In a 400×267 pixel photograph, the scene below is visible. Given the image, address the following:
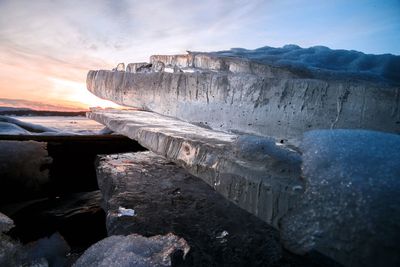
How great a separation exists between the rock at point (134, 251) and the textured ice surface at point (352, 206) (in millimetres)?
393

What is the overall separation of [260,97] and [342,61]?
108cm

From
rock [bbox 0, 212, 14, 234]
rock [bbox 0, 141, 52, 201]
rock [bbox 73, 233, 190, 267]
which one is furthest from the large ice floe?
rock [bbox 0, 212, 14, 234]

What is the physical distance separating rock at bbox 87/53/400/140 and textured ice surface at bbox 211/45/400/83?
11.1 inches

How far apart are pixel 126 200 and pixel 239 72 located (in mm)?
1954

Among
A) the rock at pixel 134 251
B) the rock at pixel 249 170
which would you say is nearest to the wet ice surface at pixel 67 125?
the rock at pixel 249 170

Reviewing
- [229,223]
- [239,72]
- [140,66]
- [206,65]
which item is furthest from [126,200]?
[140,66]

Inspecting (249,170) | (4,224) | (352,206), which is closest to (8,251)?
(4,224)

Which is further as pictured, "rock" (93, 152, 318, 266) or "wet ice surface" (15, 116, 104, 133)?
"wet ice surface" (15, 116, 104, 133)

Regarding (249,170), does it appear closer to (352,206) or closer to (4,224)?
(352,206)

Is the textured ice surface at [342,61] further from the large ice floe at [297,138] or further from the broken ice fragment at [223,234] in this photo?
the broken ice fragment at [223,234]

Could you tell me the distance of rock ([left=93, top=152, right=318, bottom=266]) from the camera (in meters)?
0.76

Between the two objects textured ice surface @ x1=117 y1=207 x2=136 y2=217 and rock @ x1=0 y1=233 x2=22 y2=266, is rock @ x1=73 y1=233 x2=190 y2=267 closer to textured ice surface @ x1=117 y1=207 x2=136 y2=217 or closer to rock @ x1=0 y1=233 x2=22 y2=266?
textured ice surface @ x1=117 y1=207 x2=136 y2=217

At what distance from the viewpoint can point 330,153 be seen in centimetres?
90

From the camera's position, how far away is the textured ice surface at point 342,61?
7.46 ft
